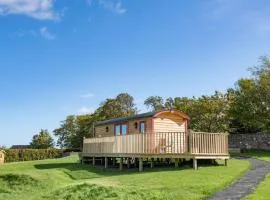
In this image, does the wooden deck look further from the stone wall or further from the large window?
the stone wall

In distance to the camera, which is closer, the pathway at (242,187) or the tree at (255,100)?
the pathway at (242,187)

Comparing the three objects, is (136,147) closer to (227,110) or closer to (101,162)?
(101,162)

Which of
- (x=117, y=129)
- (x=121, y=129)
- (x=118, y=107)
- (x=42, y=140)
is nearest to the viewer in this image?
(x=121, y=129)

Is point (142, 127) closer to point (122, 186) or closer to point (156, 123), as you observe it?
point (156, 123)

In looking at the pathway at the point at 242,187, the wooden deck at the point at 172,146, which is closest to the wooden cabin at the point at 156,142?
the wooden deck at the point at 172,146

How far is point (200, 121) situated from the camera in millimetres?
47062

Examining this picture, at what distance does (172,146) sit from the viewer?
2497 centimetres

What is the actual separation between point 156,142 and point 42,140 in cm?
4309

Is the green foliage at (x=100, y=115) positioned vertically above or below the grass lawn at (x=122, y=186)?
above

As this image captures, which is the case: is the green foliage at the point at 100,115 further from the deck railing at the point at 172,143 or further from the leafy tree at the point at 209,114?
the deck railing at the point at 172,143

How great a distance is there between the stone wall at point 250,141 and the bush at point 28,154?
19.2m

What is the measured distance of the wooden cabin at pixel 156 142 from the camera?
23906 millimetres

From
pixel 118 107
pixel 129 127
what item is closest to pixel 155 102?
pixel 118 107

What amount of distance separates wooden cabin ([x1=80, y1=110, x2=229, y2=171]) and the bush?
1421 cm
